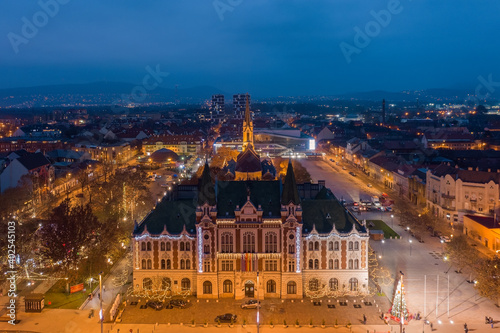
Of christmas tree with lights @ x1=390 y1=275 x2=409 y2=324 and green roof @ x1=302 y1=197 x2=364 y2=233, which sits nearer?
christmas tree with lights @ x1=390 y1=275 x2=409 y2=324

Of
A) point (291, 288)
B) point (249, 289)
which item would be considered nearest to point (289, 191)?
point (291, 288)

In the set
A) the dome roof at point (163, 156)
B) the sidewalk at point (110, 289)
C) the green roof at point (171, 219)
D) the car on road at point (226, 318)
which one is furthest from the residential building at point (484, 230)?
the dome roof at point (163, 156)

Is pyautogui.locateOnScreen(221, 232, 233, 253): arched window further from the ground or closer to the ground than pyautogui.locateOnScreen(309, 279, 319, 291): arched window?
further from the ground

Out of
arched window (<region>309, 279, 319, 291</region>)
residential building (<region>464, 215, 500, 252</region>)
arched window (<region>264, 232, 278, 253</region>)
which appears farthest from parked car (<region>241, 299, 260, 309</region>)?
residential building (<region>464, 215, 500, 252</region>)

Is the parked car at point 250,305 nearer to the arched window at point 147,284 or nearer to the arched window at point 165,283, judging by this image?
the arched window at point 165,283

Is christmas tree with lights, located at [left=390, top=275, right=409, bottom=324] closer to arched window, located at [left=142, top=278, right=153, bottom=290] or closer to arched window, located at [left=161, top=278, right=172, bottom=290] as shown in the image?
arched window, located at [left=161, top=278, right=172, bottom=290]

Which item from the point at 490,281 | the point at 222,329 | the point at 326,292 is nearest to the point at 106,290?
the point at 222,329
